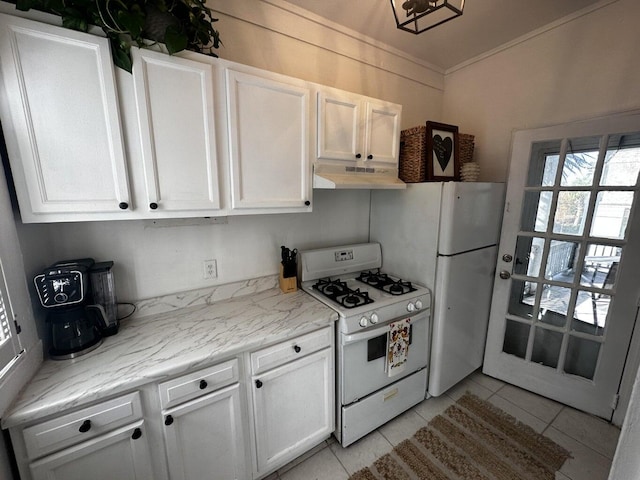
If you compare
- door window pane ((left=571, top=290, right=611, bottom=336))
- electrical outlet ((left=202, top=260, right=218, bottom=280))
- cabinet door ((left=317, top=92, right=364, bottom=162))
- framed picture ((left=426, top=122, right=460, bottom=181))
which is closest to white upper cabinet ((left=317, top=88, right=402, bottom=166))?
cabinet door ((left=317, top=92, right=364, bottom=162))

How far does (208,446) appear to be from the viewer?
1246mm

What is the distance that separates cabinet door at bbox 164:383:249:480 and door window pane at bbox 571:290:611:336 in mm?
2396

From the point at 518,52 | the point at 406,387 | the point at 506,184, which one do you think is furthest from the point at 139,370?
the point at 518,52

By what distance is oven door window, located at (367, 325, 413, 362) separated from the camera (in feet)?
5.36

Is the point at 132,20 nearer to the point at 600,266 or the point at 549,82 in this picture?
the point at 549,82

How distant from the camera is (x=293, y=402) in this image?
1.48m

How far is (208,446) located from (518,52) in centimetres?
337

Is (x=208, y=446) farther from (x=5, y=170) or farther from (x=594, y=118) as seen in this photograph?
(x=594, y=118)

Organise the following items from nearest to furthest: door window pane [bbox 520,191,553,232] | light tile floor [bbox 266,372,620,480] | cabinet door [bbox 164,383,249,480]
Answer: cabinet door [bbox 164,383,249,480], light tile floor [bbox 266,372,620,480], door window pane [bbox 520,191,553,232]

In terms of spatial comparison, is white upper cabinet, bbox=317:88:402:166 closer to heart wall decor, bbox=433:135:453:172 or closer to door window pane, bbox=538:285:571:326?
heart wall decor, bbox=433:135:453:172

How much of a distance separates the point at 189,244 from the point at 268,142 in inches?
31.6

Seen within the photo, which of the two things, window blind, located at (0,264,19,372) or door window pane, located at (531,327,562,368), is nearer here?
window blind, located at (0,264,19,372)

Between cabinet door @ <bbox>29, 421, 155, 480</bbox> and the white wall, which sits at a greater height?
the white wall

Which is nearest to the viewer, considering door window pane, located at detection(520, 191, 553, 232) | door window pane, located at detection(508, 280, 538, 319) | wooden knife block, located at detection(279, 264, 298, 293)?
wooden knife block, located at detection(279, 264, 298, 293)
